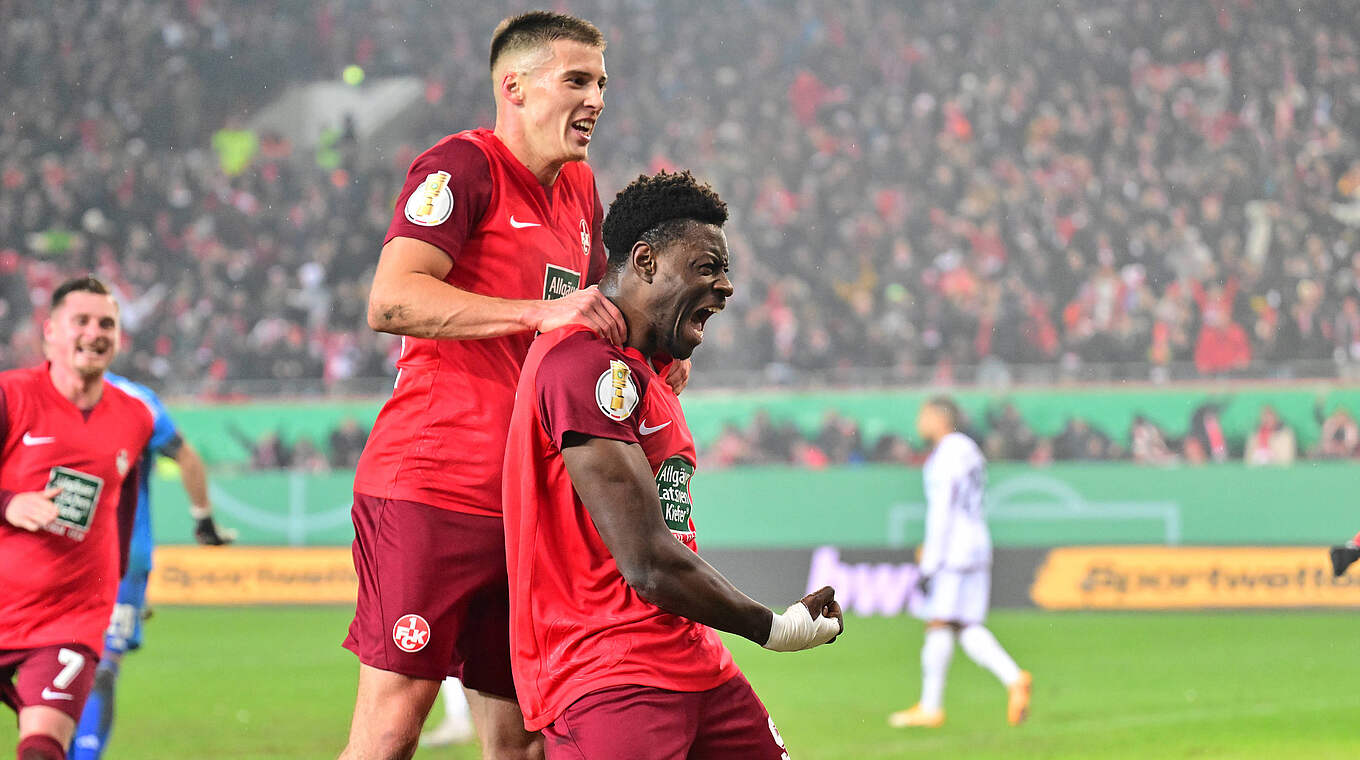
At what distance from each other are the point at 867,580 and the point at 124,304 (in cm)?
1071

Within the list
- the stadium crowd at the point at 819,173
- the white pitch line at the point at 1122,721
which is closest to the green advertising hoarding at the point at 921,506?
the stadium crowd at the point at 819,173

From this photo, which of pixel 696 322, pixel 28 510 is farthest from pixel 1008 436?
pixel 696 322

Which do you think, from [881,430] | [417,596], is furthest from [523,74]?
[881,430]

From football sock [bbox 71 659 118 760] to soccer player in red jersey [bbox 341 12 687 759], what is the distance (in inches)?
139

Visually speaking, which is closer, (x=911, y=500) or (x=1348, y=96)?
(x=911, y=500)

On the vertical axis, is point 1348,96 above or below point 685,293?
above

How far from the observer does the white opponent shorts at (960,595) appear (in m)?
8.60

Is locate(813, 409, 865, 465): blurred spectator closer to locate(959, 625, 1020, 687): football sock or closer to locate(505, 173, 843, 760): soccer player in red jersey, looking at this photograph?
locate(959, 625, 1020, 687): football sock

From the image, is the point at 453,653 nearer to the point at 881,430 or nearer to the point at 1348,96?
the point at 881,430

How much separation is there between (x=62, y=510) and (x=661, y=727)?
3352 millimetres

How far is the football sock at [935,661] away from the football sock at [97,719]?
457 cm

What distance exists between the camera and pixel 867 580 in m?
13.5

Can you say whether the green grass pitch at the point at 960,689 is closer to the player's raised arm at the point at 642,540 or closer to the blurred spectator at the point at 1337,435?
the blurred spectator at the point at 1337,435

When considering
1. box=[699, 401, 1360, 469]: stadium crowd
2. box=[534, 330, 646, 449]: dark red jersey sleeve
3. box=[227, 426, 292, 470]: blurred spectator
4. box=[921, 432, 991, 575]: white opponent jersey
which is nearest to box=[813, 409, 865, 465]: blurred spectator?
box=[699, 401, 1360, 469]: stadium crowd
